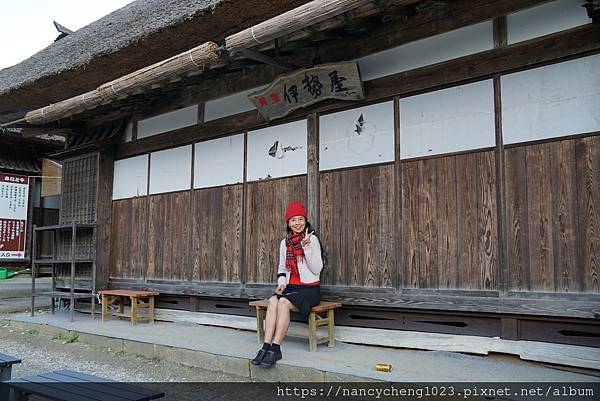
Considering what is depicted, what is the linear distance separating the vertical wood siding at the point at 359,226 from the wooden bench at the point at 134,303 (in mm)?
2717

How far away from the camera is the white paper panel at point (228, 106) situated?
600cm

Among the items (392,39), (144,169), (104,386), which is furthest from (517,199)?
(144,169)

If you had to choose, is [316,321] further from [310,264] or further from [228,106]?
[228,106]

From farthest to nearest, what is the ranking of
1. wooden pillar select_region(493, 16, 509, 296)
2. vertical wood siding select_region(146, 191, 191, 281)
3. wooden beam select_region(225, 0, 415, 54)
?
vertical wood siding select_region(146, 191, 191, 281), wooden pillar select_region(493, 16, 509, 296), wooden beam select_region(225, 0, 415, 54)

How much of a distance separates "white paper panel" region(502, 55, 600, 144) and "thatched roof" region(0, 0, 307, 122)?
2.23 m

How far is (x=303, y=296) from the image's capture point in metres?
4.47

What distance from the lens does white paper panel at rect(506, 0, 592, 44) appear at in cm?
375

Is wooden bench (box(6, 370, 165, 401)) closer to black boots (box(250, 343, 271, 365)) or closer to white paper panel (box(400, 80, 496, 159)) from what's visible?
black boots (box(250, 343, 271, 365))

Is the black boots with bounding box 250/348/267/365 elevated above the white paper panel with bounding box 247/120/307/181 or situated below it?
below

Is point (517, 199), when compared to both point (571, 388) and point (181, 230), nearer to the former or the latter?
point (571, 388)

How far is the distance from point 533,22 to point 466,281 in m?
2.21

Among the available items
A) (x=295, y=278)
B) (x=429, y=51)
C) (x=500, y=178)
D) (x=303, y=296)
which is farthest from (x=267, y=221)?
(x=500, y=178)

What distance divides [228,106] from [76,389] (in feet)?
13.7

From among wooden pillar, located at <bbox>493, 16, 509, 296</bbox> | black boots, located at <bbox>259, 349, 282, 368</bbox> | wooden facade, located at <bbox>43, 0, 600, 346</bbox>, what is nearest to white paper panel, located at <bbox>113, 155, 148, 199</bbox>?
wooden facade, located at <bbox>43, 0, 600, 346</bbox>
